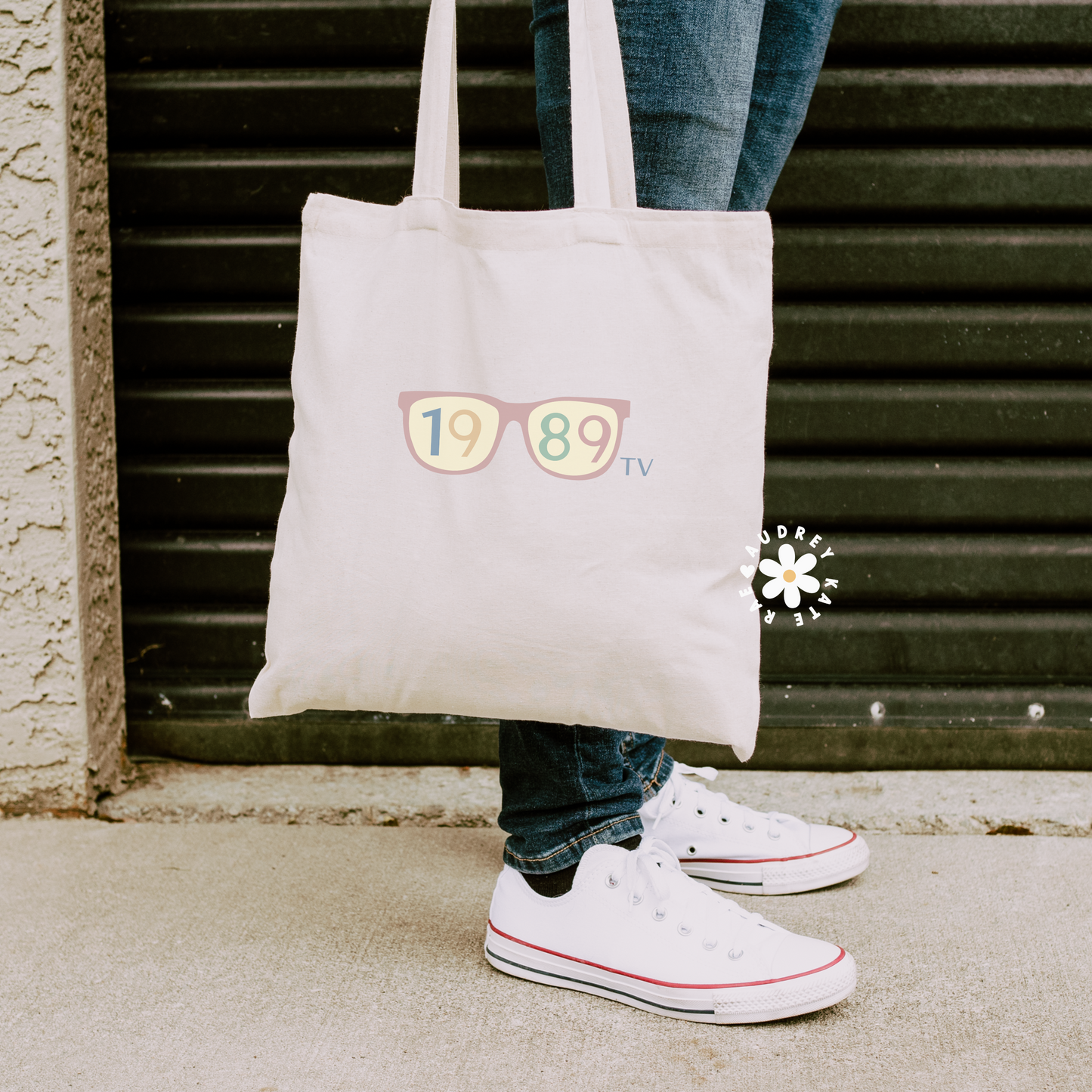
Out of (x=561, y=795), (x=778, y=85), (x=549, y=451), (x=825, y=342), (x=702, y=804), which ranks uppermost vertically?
(x=778, y=85)

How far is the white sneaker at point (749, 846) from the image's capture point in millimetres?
1508

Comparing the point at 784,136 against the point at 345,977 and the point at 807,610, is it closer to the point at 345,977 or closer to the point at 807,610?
the point at 807,610

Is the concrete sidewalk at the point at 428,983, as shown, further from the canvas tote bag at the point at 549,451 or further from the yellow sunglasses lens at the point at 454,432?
the yellow sunglasses lens at the point at 454,432

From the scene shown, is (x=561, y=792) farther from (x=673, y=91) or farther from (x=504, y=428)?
(x=673, y=91)

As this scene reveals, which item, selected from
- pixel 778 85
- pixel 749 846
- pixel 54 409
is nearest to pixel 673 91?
pixel 778 85

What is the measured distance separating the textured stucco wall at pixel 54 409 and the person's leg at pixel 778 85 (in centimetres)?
115

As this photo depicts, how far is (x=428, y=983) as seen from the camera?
49.5 inches

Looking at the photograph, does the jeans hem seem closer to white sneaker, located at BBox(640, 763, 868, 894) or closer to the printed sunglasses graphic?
white sneaker, located at BBox(640, 763, 868, 894)

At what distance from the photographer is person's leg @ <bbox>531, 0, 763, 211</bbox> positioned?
3.61 feet

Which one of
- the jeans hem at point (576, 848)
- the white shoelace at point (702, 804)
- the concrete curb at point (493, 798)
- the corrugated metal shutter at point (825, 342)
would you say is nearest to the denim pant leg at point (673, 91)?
the corrugated metal shutter at point (825, 342)

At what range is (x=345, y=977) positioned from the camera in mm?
1271

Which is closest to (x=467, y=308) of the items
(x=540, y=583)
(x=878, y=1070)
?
(x=540, y=583)

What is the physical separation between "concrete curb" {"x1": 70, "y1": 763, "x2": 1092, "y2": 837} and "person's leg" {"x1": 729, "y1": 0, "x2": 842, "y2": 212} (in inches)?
42.7

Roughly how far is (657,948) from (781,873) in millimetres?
381
